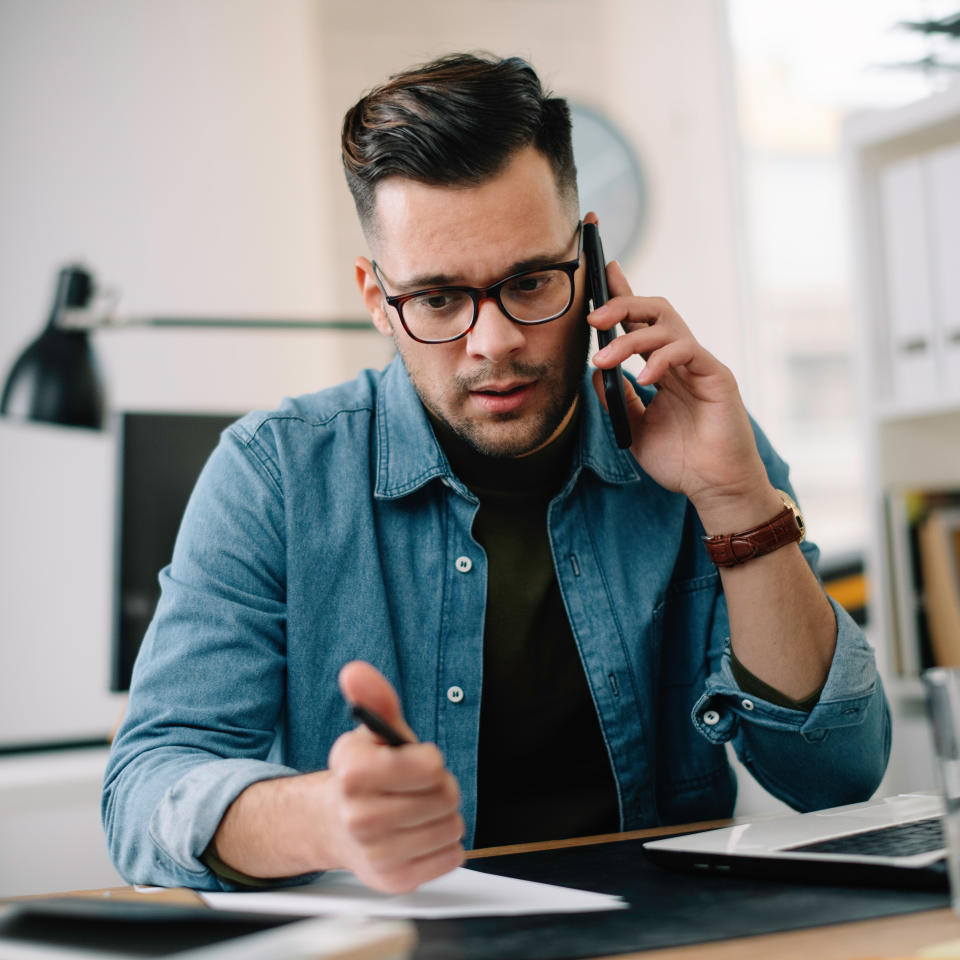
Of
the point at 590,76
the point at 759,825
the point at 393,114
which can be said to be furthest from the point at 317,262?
the point at 759,825

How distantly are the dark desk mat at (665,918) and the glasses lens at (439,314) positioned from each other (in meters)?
0.57

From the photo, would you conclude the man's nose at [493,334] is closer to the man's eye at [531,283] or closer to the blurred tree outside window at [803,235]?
the man's eye at [531,283]

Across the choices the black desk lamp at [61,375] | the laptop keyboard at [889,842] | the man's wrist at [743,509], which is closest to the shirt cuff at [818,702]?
the man's wrist at [743,509]

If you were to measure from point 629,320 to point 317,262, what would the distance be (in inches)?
61.6

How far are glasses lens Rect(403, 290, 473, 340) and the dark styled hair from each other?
12 centimetres

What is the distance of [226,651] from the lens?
95cm

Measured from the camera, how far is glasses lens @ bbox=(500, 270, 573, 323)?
1.08m

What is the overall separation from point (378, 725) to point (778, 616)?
530 millimetres

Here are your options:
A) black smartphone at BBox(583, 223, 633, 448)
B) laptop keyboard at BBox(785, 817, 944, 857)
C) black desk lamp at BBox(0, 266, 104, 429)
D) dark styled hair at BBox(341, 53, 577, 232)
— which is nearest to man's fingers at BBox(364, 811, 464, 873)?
laptop keyboard at BBox(785, 817, 944, 857)

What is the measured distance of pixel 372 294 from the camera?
1.22 meters

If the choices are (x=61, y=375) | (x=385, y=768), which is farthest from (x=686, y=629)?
(x=61, y=375)

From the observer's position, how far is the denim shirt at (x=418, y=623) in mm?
954

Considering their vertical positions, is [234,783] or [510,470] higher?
[510,470]

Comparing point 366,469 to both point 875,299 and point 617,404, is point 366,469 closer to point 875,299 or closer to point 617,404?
point 617,404
